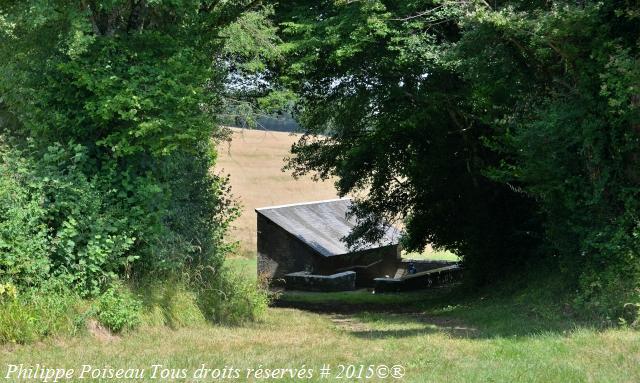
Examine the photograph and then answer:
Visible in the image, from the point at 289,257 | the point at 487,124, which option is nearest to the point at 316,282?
the point at 289,257

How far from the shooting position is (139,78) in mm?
13766

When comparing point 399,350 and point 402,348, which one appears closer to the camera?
point 399,350

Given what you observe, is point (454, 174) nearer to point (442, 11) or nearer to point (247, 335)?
point (442, 11)

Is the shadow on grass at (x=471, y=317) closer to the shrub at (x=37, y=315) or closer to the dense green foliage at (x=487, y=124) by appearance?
the dense green foliage at (x=487, y=124)

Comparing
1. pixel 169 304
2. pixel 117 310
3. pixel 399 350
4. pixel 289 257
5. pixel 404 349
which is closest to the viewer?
pixel 399 350

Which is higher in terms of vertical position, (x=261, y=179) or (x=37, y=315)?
(x=37, y=315)

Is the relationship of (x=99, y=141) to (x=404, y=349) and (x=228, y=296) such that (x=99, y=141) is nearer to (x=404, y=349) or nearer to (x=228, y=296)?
(x=228, y=296)

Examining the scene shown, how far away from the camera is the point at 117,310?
12734 mm

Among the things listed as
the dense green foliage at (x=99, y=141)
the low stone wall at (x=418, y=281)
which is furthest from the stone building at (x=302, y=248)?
the dense green foliage at (x=99, y=141)

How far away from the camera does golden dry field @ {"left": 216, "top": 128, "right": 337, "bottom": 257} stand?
196 feet

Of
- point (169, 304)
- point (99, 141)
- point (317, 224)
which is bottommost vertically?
point (317, 224)

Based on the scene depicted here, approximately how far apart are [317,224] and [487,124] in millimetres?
22943

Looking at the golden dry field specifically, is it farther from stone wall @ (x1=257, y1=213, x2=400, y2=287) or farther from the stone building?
stone wall @ (x1=257, y1=213, x2=400, y2=287)

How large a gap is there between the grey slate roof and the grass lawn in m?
23.7
